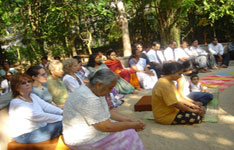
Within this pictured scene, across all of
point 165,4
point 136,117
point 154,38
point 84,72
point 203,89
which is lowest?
point 136,117

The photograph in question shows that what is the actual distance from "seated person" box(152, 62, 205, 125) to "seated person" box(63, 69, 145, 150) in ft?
3.73

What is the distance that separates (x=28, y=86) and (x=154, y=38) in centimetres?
1555

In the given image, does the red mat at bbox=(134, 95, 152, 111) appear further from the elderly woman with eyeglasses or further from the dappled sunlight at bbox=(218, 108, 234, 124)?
the elderly woman with eyeglasses

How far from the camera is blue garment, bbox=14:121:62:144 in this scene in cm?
266

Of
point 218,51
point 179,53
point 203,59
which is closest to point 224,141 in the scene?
point 179,53

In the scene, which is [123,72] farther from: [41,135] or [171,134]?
[41,135]

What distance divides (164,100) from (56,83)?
189 cm

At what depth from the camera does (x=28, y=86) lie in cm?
278

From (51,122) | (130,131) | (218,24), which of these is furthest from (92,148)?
(218,24)

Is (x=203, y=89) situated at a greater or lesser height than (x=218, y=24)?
lesser

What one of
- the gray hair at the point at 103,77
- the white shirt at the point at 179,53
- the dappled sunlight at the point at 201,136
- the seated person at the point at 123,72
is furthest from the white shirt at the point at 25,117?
the white shirt at the point at 179,53

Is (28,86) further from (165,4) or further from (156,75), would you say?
(165,4)

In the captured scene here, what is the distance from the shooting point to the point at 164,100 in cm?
330

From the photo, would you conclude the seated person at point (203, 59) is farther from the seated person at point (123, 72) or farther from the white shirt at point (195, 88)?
the white shirt at point (195, 88)
